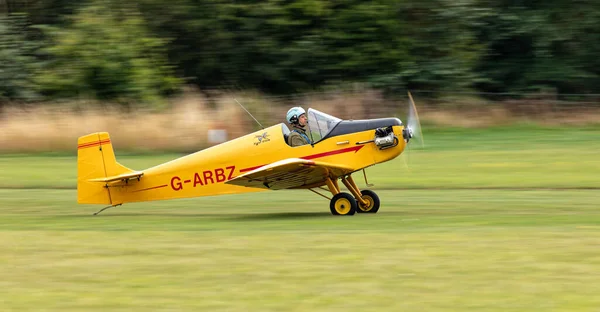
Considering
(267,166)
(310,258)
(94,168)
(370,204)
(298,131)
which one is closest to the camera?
(310,258)

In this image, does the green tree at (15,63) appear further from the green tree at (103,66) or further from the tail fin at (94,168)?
the tail fin at (94,168)

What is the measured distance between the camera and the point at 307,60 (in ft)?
126

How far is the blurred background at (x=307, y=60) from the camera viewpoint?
31359mm

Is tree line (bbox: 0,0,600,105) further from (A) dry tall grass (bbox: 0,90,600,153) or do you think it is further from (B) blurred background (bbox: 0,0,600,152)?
(A) dry tall grass (bbox: 0,90,600,153)

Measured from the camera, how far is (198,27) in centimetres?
4019

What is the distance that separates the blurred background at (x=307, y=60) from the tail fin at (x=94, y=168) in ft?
44.8

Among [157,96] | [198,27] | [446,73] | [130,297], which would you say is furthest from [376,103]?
[130,297]

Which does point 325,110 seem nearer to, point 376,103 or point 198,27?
point 376,103

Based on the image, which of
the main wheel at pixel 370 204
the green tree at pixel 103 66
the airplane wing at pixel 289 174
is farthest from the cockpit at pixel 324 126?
the green tree at pixel 103 66

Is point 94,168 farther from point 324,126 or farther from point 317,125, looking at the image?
point 324,126

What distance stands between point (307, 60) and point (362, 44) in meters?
2.69

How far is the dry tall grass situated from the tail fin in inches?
455

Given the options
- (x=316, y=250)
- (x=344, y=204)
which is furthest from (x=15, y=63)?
(x=316, y=250)

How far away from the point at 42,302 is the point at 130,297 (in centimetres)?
86
